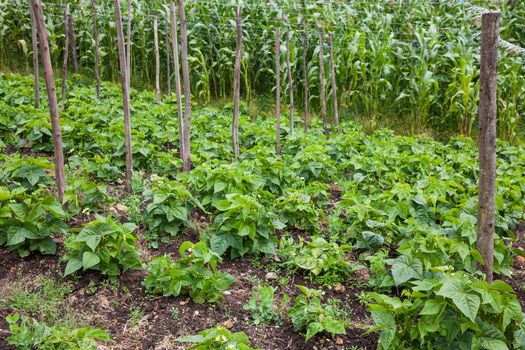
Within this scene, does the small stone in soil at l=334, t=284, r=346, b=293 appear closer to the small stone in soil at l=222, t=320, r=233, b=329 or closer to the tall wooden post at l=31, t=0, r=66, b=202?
the small stone in soil at l=222, t=320, r=233, b=329

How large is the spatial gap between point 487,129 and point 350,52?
579cm

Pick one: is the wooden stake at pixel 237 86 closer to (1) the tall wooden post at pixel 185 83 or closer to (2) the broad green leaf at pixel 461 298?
(1) the tall wooden post at pixel 185 83

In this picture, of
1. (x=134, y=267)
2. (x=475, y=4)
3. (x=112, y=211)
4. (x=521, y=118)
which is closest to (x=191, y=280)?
(x=134, y=267)

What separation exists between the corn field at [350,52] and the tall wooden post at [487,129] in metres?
5.20

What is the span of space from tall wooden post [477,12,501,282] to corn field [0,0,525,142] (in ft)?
17.1

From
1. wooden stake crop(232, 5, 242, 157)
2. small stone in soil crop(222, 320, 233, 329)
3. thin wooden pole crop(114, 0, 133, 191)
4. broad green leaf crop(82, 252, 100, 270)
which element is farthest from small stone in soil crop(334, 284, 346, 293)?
wooden stake crop(232, 5, 242, 157)

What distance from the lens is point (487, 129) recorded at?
335 centimetres

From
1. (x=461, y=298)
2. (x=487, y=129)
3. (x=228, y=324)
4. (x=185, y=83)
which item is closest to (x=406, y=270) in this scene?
(x=461, y=298)

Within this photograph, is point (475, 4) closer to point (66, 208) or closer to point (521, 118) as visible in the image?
point (521, 118)

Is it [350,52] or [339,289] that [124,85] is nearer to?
[339,289]

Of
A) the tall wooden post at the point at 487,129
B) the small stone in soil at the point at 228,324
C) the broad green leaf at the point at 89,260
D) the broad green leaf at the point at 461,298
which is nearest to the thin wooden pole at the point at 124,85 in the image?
the broad green leaf at the point at 89,260

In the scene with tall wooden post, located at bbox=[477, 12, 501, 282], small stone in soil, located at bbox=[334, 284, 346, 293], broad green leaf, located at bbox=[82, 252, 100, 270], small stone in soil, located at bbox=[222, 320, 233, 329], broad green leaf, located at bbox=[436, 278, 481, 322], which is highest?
tall wooden post, located at bbox=[477, 12, 501, 282]

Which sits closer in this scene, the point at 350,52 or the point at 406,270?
the point at 406,270

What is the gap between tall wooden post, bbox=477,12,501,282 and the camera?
3305mm
